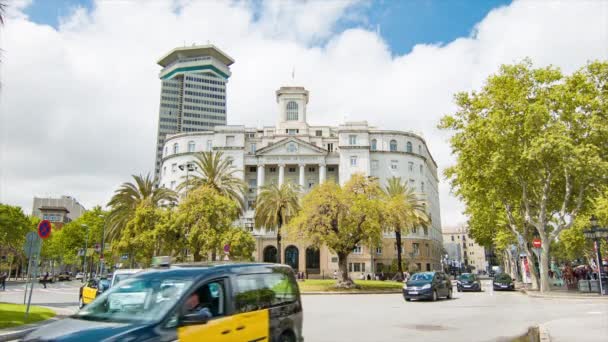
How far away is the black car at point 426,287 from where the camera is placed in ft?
73.6

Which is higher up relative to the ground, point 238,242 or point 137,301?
point 238,242

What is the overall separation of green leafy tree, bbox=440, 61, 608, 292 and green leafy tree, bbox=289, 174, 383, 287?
781 centimetres

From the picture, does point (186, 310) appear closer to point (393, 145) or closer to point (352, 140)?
point (352, 140)

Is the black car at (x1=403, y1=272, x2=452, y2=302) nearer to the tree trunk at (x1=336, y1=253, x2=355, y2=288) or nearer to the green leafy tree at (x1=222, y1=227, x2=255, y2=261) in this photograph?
the tree trunk at (x1=336, y1=253, x2=355, y2=288)

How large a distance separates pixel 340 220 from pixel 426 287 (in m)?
11.4

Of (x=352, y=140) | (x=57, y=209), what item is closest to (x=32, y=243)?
(x=352, y=140)

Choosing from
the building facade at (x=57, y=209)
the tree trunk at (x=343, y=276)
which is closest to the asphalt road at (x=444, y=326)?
the tree trunk at (x=343, y=276)

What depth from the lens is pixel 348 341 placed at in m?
9.99

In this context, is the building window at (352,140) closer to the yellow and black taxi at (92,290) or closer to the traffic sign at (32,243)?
the yellow and black taxi at (92,290)

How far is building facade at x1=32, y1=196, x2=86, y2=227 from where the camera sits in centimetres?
11094

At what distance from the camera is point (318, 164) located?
226ft

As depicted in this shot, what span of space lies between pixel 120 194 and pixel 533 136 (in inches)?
1461

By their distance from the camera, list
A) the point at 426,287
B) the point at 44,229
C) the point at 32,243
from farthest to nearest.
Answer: the point at 426,287 < the point at 44,229 < the point at 32,243

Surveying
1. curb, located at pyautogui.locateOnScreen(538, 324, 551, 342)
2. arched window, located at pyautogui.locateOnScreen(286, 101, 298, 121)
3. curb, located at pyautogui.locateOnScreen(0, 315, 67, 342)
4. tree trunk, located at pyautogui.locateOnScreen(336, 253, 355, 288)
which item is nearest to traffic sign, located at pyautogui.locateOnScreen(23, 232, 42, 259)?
curb, located at pyautogui.locateOnScreen(0, 315, 67, 342)
